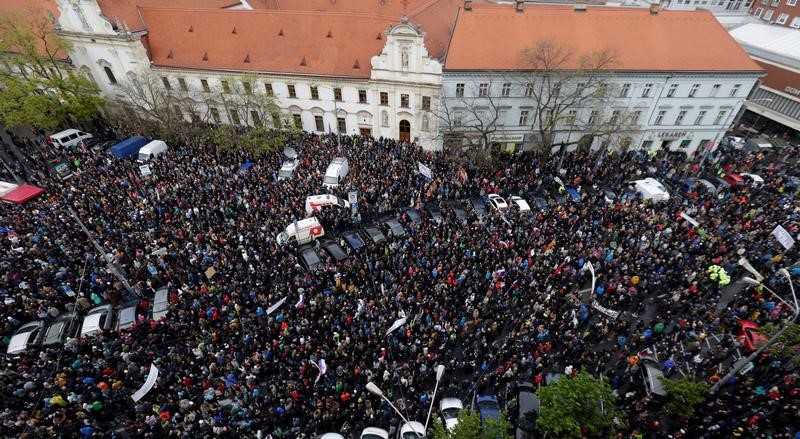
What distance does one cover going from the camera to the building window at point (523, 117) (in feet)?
118

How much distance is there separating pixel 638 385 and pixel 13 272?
35067mm

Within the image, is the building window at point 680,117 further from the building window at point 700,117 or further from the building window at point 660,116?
the building window at point 660,116

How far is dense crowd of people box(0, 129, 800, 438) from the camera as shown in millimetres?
17125

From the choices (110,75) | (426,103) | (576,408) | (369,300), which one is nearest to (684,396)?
(576,408)

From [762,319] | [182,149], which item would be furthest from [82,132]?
[762,319]

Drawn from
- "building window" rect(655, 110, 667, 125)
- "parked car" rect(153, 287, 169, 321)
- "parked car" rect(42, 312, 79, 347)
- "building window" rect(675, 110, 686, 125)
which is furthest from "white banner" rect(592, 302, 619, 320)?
"parked car" rect(42, 312, 79, 347)

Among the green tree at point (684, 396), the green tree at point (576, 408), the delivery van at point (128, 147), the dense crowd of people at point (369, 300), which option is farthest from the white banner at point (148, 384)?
the delivery van at point (128, 147)

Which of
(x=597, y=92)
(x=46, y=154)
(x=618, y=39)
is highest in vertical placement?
(x=618, y=39)

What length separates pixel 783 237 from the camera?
22.2m

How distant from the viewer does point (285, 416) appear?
56.1 feet

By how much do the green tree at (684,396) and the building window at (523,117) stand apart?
26.6 metres

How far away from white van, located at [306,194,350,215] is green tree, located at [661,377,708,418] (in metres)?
21.3

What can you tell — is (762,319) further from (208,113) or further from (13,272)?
(208,113)

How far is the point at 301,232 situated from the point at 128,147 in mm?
22822
